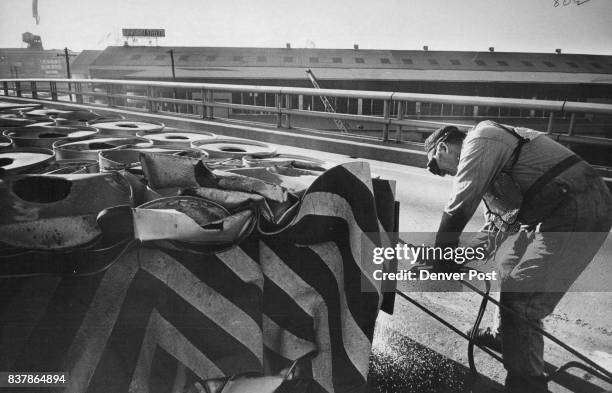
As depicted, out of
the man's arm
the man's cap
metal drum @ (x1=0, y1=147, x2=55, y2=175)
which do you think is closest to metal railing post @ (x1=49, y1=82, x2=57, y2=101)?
metal drum @ (x1=0, y1=147, x2=55, y2=175)

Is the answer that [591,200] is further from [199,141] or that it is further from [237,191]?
[199,141]

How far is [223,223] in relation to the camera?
1476 mm

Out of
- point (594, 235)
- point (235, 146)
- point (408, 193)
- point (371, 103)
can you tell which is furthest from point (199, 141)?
point (371, 103)

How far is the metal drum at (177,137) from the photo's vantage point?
372 cm

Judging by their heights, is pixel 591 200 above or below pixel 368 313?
above

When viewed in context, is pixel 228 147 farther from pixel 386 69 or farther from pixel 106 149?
pixel 386 69

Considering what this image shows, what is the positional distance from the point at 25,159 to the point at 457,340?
3201mm

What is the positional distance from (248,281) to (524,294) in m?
1.58

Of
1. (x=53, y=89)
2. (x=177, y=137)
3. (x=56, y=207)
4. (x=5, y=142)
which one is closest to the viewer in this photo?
(x=56, y=207)

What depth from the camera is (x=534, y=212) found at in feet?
7.25

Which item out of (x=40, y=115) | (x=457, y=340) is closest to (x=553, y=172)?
(x=457, y=340)

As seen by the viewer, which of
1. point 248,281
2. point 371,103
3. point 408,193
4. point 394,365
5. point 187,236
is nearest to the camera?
point 187,236

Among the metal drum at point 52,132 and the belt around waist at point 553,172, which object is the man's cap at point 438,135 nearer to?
the belt around waist at point 553,172

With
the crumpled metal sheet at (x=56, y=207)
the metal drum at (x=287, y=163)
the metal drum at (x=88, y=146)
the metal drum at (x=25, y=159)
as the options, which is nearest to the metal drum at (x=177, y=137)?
the metal drum at (x=88, y=146)
